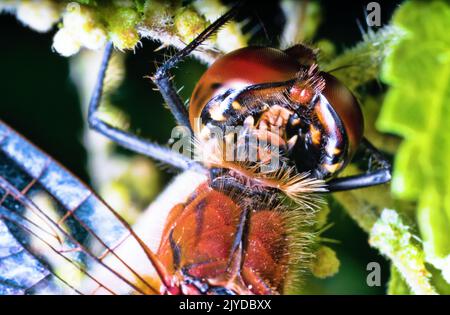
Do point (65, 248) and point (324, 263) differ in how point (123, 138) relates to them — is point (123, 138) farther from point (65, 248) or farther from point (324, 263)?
point (324, 263)

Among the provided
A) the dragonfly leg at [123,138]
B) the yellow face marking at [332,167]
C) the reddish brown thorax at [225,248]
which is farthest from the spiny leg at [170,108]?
the yellow face marking at [332,167]

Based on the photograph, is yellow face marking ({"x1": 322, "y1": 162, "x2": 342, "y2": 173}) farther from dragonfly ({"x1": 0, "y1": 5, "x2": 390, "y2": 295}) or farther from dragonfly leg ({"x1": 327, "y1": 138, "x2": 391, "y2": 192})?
dragonfly leg ({"x1": 327, "y1": 138, "x2": 391, "y2": 192})

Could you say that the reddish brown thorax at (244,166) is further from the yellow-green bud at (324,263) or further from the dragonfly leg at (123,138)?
the dragonfly leg at (123,138)

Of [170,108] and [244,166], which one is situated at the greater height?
[170,108]

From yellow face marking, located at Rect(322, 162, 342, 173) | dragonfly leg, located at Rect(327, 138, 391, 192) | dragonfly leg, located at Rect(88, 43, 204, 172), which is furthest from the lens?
dragonfly leg, located at Rect(88, 43, 204, 172)

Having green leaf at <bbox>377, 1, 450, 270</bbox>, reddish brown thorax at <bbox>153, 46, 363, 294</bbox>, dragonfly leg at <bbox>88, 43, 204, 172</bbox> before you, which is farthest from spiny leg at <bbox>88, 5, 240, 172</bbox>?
green leaf at <bbox>377, 1, 450, 270</bbox>

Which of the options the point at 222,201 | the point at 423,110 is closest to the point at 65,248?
the point at 222,201
